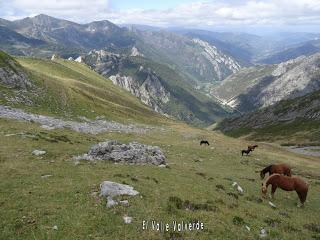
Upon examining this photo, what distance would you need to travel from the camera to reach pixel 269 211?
82.9ft

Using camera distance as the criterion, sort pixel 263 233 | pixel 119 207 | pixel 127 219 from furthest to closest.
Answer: pixel 119 207 → pixel 263 233 → pixel 127 219

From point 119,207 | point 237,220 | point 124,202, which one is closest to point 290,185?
point 237,220

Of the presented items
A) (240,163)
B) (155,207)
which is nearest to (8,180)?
(155,207)

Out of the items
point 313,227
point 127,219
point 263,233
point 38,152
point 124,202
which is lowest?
point 38,152

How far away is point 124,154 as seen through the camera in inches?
1433

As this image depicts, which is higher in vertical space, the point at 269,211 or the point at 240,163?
the point at 269,211

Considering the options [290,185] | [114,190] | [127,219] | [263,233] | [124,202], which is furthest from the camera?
[290,185]

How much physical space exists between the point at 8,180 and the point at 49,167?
502 centimetres

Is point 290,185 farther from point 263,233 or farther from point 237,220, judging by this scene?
point 263,233

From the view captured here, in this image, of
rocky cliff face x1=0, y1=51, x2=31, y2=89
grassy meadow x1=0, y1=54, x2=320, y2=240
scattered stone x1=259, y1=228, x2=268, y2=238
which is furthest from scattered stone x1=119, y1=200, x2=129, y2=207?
rocky cliff face x1=0, y1=51, x2=31, y2=89

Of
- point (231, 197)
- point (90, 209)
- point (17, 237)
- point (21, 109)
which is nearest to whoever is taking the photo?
point (17, 237)

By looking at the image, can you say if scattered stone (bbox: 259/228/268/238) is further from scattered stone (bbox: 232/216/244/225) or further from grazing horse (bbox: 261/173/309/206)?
grazing horse (bbox: 261/173/309/206)

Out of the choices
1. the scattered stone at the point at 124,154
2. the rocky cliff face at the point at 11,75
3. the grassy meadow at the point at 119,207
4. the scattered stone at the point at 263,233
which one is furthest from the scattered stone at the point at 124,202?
the rocky cliff face at the point at 11,75

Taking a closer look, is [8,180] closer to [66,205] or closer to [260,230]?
[66,205]
